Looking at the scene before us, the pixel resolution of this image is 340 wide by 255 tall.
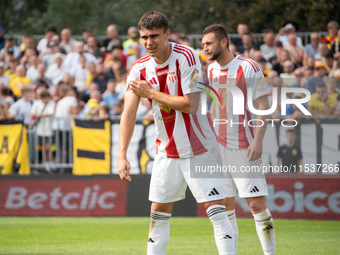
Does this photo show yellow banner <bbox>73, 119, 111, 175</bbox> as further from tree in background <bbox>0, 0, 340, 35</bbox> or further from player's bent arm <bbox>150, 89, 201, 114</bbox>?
tree in background <bbox>0, 0, 340, 35</bbox>

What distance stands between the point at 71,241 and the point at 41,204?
11.5ft

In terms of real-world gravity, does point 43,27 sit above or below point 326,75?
above

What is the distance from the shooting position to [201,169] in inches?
208

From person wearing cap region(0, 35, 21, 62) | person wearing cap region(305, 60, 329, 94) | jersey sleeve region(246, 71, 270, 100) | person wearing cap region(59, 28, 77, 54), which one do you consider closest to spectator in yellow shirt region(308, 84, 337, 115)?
person wearing cap region(305, 60, 329, 94)

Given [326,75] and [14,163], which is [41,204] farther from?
[326,75]

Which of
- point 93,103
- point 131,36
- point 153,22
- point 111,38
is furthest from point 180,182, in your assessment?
point 111,38

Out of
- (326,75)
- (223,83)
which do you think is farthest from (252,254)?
(326,75)

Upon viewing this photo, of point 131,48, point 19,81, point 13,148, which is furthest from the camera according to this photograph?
point 19,81

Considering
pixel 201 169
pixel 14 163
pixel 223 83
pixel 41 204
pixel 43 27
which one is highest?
pixel 43 27

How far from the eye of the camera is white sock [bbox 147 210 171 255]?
17.5 ft

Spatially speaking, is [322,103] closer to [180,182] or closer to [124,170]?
[180,182]

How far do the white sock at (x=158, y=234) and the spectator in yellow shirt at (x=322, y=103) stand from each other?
22.6 ft

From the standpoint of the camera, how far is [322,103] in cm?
1135

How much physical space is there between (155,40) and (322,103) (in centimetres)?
714
